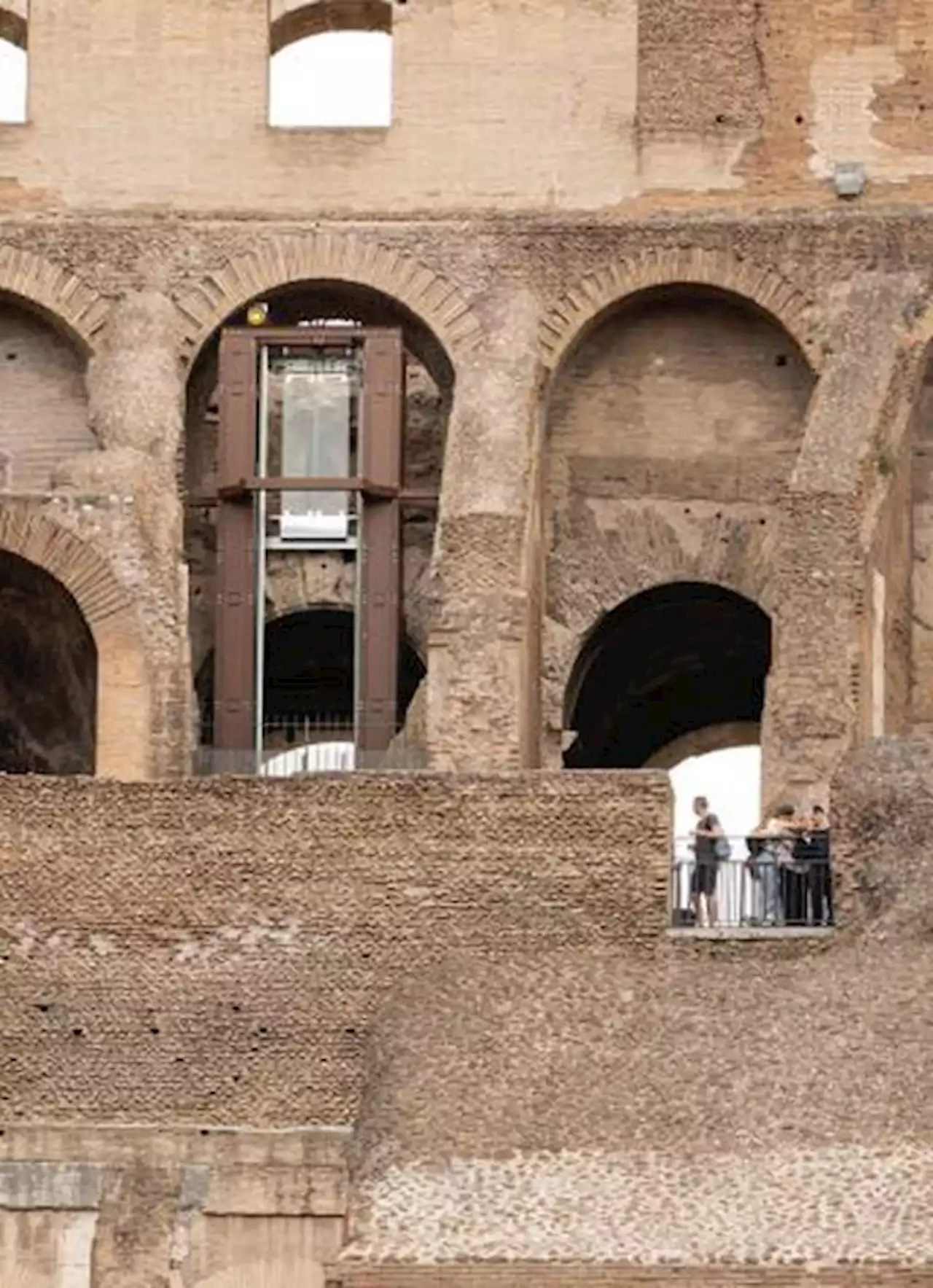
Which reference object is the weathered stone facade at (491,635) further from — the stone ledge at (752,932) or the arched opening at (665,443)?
the stone ledge at (752,932)

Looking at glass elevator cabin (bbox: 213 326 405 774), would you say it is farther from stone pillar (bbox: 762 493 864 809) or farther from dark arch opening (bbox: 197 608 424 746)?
stone pillar (bbox: 762 493 864 809)

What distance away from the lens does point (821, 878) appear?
Result: 38.6m

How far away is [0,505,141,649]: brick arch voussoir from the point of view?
137 feet

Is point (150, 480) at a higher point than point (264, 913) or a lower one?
higher

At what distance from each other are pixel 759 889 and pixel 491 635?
3811 mm

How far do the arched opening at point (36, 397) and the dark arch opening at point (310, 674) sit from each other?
2145mm

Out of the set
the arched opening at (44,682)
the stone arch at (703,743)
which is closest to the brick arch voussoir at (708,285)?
the arched opening at (44,682)

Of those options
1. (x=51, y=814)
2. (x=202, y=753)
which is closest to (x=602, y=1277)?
(x=51, y=814)

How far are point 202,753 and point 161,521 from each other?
191 centimetres

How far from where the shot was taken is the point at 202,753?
42.9 metres

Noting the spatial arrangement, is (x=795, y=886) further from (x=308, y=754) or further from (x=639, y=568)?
(x=308, y=754)

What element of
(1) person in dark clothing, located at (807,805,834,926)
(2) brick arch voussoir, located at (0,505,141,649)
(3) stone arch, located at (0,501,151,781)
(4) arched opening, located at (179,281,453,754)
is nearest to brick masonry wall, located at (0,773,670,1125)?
(1) person in dark clothing, located at (807,805,834,926)

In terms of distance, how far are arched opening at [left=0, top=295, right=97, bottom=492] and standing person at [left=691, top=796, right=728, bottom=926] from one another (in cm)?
786

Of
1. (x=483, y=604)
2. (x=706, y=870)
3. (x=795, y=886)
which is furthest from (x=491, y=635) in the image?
(x=795, y=886)
